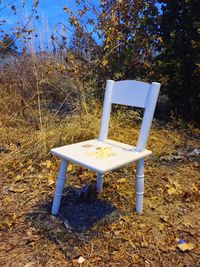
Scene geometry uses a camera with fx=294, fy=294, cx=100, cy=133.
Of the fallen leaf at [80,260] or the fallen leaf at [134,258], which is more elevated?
the fallen leaf at [134,258]

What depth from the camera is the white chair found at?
5.26 ft

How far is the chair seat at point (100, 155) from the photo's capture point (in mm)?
1518

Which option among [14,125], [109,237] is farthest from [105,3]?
[109,237]

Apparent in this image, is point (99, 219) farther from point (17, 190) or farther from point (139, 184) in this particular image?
point (17, 190)

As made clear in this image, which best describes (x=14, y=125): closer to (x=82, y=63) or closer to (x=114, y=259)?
(x=82, y=63)

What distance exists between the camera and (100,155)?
65.9 inches

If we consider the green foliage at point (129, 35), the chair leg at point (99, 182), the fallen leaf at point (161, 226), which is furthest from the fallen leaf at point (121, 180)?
the green foliage at point (129, 35)

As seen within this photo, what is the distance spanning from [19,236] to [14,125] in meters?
1.89

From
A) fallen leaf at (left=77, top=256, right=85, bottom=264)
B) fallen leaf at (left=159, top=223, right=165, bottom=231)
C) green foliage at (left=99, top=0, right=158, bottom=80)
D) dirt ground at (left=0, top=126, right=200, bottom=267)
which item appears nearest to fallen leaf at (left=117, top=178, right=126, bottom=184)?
dirt ground at (left=0, top=126, right=200, bottom=267)

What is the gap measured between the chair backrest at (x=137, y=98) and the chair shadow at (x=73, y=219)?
46 centimetres

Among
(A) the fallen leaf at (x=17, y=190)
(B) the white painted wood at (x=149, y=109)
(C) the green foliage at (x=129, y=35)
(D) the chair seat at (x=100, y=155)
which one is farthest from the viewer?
(C) the green foliage at (x=129, y=35)

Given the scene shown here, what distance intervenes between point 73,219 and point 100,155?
48 cm

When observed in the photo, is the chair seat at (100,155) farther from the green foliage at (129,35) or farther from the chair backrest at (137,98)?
the green foliage at (129,35)

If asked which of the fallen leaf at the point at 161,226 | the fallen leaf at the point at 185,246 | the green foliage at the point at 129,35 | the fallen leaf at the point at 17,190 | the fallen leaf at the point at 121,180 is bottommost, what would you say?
the fallen leaf at the point at 17,190
